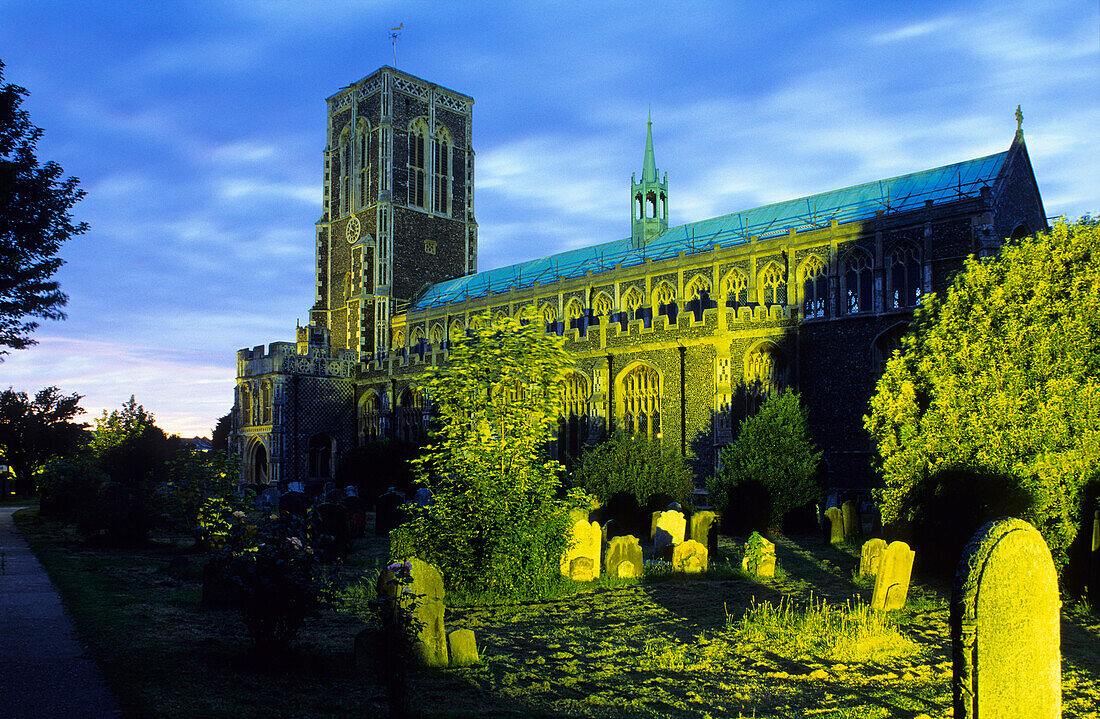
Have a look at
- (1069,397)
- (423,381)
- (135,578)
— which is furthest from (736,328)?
(135,578)

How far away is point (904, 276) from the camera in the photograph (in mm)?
24031

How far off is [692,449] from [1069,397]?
14198 mm

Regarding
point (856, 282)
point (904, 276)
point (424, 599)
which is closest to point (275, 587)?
point (424, 599)

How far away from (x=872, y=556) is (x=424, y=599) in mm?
6785

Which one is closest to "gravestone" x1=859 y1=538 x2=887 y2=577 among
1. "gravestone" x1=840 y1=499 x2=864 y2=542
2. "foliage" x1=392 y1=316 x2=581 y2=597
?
"foliage" x1=392 y1=316 x2=581 y2=597

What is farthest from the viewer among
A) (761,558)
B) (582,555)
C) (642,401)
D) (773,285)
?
(773,285)

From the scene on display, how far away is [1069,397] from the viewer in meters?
11.0

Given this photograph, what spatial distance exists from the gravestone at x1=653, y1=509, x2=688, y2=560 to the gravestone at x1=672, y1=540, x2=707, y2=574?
1276mm

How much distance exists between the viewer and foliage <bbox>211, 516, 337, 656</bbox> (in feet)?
22.8

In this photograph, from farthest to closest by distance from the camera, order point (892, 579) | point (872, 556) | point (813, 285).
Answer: point (813, 285)
point (872, 556)
point (892, 579)

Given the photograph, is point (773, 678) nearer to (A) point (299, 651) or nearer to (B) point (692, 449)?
(A) point (299, 651)

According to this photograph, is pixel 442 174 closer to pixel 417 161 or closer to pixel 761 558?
pixel 417 161

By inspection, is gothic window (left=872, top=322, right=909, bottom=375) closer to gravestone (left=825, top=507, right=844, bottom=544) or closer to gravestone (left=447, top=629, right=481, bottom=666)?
gravestone (left=825, top=507, right=844, bottom=544)

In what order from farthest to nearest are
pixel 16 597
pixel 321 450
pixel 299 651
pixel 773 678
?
1. pixel 321 450
2. pixel 16 597
3. pixel 299 651
4. pixel 773 678
